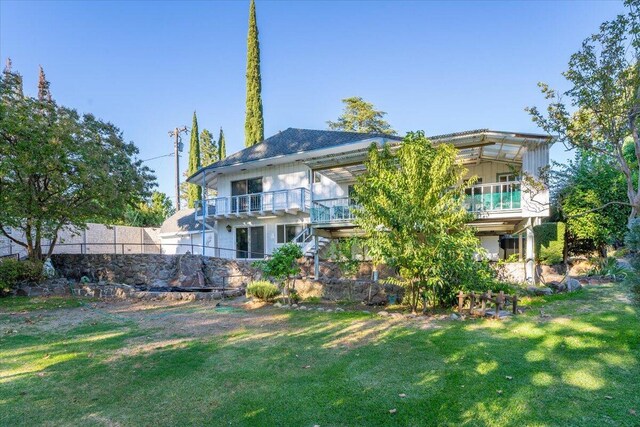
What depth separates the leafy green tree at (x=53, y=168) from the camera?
12.5 m

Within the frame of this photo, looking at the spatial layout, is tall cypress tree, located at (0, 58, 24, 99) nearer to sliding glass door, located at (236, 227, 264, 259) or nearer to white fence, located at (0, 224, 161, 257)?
white fence, located at (0, 224, 161, 257)

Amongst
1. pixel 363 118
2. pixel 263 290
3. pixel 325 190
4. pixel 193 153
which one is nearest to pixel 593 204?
pixel 325 190

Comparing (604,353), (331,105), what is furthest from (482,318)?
(331,105)

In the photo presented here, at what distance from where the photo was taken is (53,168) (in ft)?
43.2

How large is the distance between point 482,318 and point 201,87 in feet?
70.8

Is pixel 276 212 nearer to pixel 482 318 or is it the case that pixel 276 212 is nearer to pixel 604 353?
pixel 482 318

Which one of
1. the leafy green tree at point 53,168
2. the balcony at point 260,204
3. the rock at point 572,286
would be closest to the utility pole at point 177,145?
the balcony at point 260,204

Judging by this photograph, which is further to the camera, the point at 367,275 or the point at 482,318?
the point at 367,275

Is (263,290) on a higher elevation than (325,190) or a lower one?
lower

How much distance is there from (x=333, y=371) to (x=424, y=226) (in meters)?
4.73

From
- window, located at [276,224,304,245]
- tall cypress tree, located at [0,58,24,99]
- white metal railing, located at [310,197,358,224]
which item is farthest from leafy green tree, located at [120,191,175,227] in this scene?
white metal railing, located at [310,197,358,224]

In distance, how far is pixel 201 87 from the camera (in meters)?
22.9

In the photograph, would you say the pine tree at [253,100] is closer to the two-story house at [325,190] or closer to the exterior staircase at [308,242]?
the two-story house at [325,190]

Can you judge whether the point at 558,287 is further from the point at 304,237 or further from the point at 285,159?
the point at 285,159
